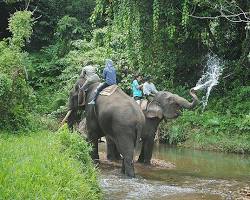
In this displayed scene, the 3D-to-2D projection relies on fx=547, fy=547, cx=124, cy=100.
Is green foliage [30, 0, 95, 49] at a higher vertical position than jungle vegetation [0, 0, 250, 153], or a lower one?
higher

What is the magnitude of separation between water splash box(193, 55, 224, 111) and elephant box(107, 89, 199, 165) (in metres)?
7.23

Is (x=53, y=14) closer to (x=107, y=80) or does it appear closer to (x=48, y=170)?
(x=107, y=80)

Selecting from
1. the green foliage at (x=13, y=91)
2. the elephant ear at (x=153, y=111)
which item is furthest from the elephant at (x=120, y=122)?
the elephant ear at (x=153, y=111)

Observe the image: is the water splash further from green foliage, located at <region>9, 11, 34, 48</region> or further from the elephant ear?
green foliage, located at <region>9, 11, 34, 48</region>

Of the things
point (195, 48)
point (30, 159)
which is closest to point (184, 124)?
point (195, 48)

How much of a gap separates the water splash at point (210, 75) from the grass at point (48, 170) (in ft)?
39.6

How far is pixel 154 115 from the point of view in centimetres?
1320

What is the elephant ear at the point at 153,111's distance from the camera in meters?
13.2

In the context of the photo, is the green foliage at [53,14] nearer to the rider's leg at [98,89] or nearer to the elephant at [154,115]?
Answer: the elephant at [154,115]

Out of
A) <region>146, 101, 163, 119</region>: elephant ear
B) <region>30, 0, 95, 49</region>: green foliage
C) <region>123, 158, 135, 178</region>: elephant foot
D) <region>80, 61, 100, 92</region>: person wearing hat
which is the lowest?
<region>123, 158, 135, 178</region>: elephant foot

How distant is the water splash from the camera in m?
20.6

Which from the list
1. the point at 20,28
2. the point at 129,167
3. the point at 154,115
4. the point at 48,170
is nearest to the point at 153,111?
the point at 154,115

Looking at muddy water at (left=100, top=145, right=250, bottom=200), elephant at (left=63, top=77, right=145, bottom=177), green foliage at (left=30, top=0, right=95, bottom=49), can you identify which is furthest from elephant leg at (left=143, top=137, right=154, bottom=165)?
green foliage at (left=30, top=0, right=95, bottom=49)

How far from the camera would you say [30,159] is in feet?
24.3
